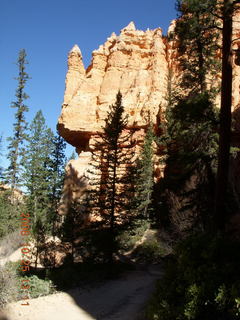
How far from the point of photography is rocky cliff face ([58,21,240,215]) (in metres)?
29.4

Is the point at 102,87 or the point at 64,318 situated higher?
the point at 102,87

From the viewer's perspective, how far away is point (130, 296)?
10.1m

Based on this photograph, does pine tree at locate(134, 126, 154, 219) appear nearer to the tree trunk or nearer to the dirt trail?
the dirt trail

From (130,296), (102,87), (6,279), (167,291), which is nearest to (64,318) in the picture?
(130,296)

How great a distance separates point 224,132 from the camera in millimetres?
7508

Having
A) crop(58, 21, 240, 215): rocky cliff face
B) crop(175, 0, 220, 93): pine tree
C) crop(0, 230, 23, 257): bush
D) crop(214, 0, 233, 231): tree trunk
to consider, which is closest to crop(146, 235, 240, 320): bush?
crop(214, 0, 233, 231): tree trunk

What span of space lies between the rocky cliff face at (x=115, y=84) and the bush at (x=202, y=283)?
22589 mm

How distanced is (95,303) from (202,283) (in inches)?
279

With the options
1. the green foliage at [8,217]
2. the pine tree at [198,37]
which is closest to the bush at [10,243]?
the green foliage at [8,217]

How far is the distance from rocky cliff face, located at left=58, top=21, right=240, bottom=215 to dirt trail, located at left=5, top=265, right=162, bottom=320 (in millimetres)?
16077

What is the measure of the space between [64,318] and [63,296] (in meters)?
3.02

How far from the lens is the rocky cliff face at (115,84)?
2942 centimetres

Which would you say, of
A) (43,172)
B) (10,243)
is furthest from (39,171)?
(10,243)

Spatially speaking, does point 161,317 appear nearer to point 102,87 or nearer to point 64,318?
point 64,318
